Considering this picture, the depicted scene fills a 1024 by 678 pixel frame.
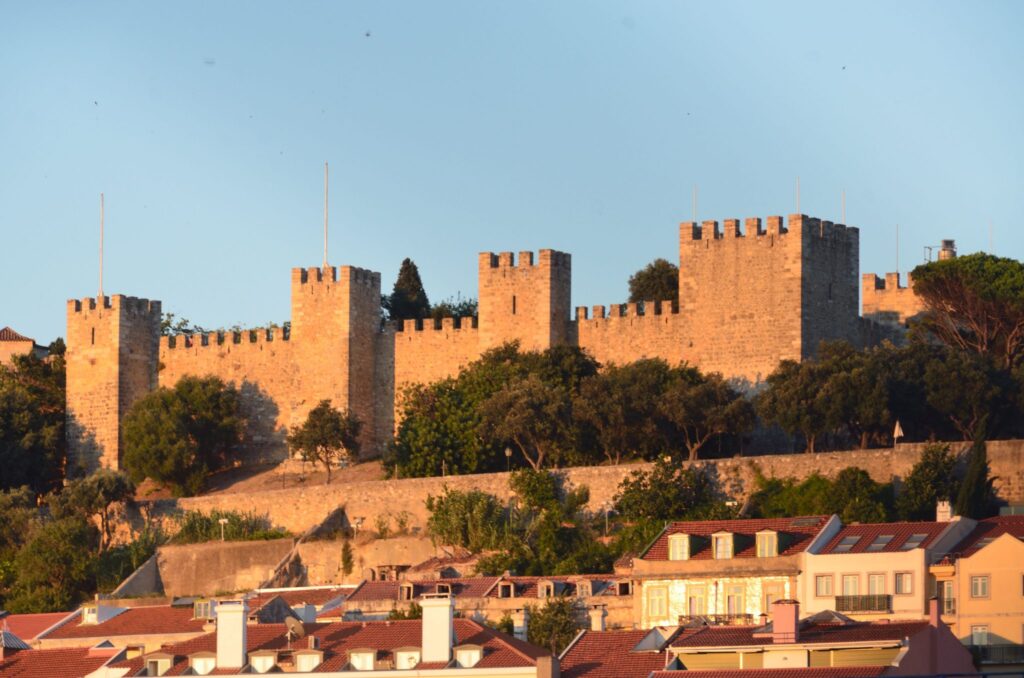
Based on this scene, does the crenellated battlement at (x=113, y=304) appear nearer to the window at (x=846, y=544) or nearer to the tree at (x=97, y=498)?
the tree at (x=97, y=498)

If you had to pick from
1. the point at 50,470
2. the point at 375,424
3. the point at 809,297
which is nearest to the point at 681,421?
the point at 809,297

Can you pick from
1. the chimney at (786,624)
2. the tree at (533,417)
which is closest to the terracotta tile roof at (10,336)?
the tree at (533,417)

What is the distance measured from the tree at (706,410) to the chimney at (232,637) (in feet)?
60.1

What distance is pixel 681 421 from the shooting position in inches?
2301

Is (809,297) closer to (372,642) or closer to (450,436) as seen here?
(450,436)

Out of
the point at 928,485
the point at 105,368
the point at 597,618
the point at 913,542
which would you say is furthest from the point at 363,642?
the point at 105,368

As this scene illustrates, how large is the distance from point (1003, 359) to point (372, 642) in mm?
24289

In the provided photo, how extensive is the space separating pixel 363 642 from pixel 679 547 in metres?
9.07

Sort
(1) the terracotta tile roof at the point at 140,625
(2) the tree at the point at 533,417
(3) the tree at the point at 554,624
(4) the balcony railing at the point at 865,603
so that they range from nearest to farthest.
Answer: (4) the balcony railing at the point at 865,603 → (3) the tree at the point at 554,624 → (1) the terracotta tile roof at the point at 140,625 → (2) the tree at the point at 533,417

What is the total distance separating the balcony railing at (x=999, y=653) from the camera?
42.0 m

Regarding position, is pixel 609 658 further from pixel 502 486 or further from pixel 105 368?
pixel 105 368

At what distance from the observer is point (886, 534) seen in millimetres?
46719

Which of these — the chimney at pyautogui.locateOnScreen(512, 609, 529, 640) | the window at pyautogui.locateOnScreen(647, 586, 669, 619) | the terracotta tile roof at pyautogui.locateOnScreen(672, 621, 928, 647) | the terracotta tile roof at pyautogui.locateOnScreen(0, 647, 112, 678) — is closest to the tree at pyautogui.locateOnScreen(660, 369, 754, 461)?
the window at pyautogui.locateOnScreen(647, 586, 669, 619)

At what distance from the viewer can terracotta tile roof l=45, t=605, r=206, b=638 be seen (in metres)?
48.8
